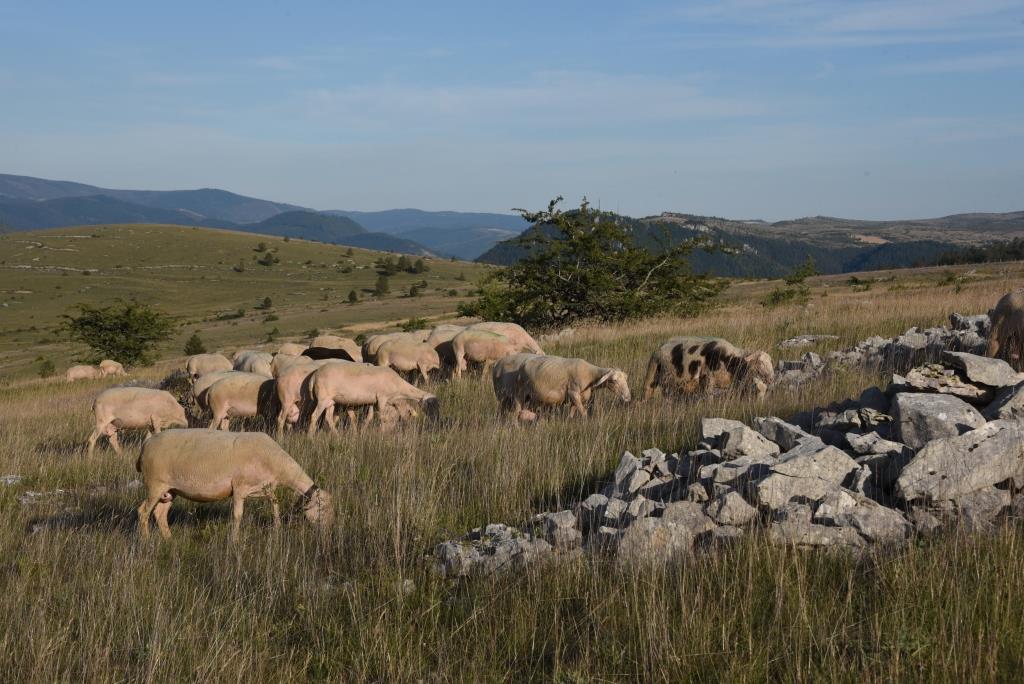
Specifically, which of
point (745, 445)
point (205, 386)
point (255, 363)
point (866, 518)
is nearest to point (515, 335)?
point (255, 363)

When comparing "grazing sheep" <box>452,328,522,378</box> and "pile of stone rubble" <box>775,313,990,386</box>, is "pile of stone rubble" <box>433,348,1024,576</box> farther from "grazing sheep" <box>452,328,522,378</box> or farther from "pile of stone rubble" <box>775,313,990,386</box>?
"grazing sheep" <box>452,328,522,378</box>

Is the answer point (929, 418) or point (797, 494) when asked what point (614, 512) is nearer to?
point (797, 494)

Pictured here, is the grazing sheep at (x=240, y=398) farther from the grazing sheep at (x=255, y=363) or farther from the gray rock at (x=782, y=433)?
the gray rock at (x=782, y=433)

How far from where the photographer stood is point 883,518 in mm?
5582

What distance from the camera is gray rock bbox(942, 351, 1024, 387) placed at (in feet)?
26.6

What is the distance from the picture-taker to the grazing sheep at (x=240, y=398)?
1400 centimetres

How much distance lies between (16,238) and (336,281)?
6528cm

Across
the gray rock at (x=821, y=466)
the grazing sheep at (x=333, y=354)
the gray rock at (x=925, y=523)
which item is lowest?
the grazing sheep at (x=333, y=354)

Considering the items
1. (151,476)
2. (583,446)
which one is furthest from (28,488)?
(583,446)

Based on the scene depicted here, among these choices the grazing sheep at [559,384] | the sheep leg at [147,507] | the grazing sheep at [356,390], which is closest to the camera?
the sheep leg at [147,507]

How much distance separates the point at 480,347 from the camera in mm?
18000

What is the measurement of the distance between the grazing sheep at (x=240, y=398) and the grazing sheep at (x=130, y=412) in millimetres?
602

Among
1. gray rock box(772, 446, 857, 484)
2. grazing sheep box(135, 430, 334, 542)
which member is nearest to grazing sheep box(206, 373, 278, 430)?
grazing sheep box(135, 430, 334, 542)

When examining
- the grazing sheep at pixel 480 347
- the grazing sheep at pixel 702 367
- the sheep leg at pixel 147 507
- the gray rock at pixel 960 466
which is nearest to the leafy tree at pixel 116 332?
the grazing sheep at pixel 480 347
